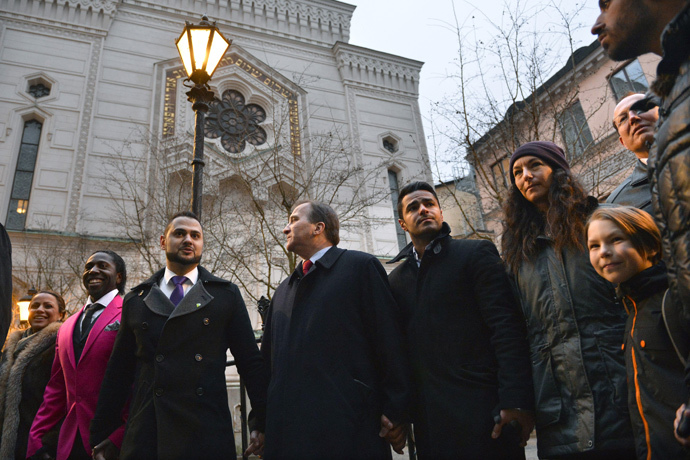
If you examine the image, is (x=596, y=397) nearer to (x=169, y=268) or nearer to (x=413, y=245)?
(x=413, y=245)

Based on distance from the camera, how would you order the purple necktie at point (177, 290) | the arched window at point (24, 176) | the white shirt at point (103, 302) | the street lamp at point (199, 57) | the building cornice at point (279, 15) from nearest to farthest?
the purple necktie at point (177, 290) < the white shirt at point (103, 302) < the street lamp at point (199, 57) < the arched window at point (24, 176) < the building cornice at point (279, 15)

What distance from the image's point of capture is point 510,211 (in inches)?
108

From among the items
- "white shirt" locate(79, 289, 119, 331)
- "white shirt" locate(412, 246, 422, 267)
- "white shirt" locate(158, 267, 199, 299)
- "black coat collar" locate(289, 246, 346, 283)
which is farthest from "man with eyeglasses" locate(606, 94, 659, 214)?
"white shirt" locate(79, 289, 119, 331)

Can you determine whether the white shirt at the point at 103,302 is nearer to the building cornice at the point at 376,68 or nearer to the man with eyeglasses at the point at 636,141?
the man with eyeglasses at the point at 636,141

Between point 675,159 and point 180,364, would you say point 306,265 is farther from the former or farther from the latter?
point 675,159

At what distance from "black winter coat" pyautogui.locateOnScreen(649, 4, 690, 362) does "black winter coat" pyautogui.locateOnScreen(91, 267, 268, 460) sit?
94.0 inches

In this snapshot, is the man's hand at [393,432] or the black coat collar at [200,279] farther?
the black coat collar at [200,279]

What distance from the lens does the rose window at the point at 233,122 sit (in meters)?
15.8

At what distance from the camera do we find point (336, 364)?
7.77ft

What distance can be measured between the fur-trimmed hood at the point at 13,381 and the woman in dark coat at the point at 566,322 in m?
4.24

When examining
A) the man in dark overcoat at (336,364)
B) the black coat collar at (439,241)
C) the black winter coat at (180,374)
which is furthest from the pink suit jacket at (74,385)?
the black coat collar at (439,241)

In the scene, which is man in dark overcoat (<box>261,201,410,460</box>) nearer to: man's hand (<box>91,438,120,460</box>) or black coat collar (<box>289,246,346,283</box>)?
black coat collar (<box>289,246,346,283</box>)

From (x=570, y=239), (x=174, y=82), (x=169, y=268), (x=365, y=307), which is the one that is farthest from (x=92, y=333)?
(x=174, y=82)

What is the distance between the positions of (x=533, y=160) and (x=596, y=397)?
1383 mm
